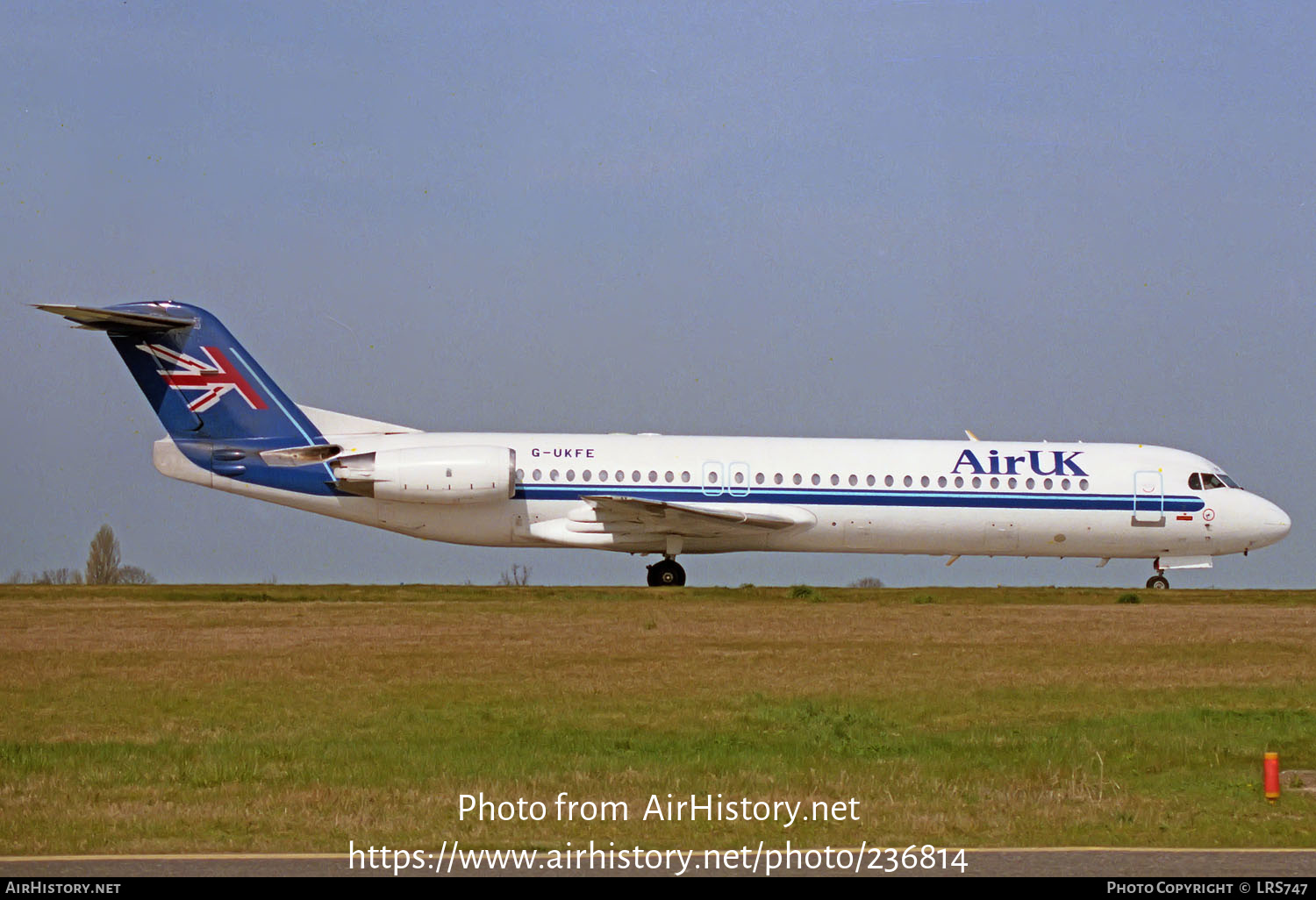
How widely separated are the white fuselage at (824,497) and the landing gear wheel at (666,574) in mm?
264

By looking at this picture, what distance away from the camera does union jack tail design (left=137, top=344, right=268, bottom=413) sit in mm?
32312

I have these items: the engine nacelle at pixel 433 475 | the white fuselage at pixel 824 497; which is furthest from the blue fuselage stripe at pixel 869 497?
the engine nacelle at pixel 433 475

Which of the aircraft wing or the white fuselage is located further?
the white fuselage

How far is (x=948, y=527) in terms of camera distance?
34.0 m

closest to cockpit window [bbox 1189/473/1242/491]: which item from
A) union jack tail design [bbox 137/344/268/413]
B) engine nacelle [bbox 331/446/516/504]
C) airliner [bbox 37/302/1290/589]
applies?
airliner [bbox 37/302/1290/589]

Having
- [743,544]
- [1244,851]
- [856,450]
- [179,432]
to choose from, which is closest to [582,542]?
[743,544]

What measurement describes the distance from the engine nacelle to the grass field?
21.8ft

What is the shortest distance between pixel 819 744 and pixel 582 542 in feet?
64.5

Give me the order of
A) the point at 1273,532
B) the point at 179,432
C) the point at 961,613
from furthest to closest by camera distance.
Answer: the point at 1273,532
the point at 179,432
the point at 961,613

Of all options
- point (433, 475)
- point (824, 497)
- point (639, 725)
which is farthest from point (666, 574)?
point (639, 725)

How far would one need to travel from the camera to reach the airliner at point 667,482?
107ft

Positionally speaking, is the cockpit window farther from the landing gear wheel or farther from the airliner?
the landing gear wheel
